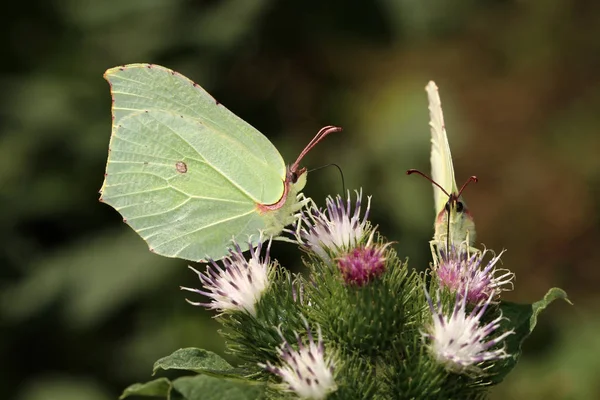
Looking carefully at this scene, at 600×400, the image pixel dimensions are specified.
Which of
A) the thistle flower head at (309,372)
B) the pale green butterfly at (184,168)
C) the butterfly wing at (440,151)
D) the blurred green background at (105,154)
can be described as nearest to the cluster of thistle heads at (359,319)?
the thistle flower head at (309,372)

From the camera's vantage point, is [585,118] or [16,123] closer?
[16,123]

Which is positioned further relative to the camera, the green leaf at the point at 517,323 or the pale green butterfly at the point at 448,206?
the pale green butterfly at the point at 448,206

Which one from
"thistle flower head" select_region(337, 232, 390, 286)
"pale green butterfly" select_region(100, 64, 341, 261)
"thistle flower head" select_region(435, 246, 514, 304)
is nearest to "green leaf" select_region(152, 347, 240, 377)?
"thistle flower head" select_region(337, 232, 390, 286)

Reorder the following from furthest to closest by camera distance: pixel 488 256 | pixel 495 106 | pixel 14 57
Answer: pixel 495 106, pixel 488 256, pixel 14 57

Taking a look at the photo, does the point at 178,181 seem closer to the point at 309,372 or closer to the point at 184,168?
the point at 184,168

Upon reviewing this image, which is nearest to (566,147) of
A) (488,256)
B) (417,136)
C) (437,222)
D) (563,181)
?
(563,181)

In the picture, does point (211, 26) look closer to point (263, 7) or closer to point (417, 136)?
point (263, 7)

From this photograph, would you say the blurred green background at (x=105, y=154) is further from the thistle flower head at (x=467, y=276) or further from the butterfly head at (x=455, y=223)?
the thistle flower head at (x=467, y=276)
